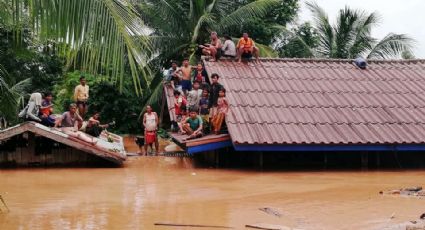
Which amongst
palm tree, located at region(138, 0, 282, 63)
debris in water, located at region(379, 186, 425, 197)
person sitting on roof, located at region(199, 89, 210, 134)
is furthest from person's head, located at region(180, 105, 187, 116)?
debris in water, located at region(379, 186, 425, 197)

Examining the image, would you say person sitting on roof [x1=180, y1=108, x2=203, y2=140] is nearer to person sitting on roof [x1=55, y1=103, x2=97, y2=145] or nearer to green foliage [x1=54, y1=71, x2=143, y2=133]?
person sitting on roof [x1=55, y1=103, x2=97, y2=145]

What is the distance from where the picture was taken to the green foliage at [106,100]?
75.5 ft

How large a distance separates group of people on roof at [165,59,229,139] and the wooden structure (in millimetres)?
1729

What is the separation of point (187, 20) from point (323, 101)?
9.11m

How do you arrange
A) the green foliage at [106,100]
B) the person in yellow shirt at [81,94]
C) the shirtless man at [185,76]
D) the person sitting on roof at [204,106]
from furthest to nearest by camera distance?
1. the green foliage at [106,100]
2. the shirtless man at [185,76]
3. the person in yellow shirt at [81,94]
4. the person sitting on roof at [204,106]

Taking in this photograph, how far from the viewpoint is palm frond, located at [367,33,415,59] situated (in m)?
23.6

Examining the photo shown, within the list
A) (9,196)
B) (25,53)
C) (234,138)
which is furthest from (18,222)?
(234,138)

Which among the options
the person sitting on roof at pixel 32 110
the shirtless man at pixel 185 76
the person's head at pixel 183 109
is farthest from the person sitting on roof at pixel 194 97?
the person sitting on roof at pixel 32 110

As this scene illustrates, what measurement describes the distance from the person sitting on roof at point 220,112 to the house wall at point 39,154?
281 cm

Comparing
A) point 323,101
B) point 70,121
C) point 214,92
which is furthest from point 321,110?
point 70,121

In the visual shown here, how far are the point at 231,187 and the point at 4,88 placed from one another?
4.16 m

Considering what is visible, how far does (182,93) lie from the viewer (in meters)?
16.0

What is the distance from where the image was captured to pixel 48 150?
46.9ft

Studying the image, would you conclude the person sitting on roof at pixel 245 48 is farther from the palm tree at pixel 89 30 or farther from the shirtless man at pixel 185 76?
the palm tree at pixel 89 30
